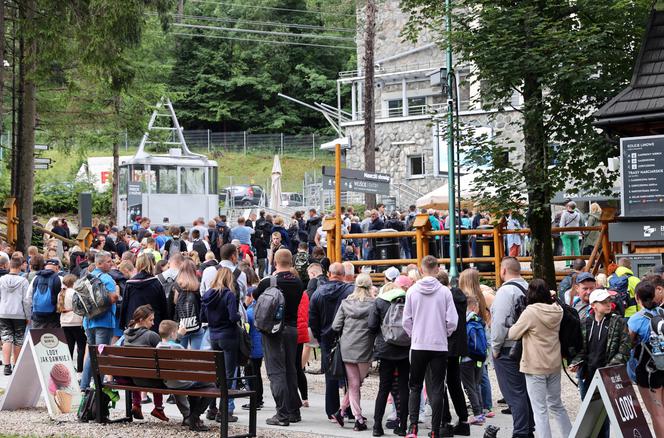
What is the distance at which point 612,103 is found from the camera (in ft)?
53.0

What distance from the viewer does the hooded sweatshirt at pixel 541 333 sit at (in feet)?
33.0

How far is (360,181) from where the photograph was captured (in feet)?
66.4

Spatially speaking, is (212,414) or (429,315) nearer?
(429,315)

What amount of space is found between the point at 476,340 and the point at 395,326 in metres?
1.39

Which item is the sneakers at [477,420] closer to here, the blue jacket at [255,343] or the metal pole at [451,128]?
the blue jacket at [255,343]

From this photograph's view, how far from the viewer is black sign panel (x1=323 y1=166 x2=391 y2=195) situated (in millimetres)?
19891

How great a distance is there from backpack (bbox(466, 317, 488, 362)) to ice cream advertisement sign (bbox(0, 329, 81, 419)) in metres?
4.65

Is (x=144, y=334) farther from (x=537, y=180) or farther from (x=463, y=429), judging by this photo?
(x=537, y=180)

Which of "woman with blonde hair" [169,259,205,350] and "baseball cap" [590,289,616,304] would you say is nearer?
"baseball cap" [590,289,616,304]

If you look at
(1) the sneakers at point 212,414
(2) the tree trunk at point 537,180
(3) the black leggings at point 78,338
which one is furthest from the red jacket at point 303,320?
(2) the tree trunk at point 537,180

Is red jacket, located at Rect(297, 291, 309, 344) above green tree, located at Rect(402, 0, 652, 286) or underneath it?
underneath

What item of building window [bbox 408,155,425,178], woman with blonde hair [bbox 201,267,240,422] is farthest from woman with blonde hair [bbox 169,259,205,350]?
building window [bbox 408,155,425,178]

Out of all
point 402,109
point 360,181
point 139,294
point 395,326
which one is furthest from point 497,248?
point 402,109

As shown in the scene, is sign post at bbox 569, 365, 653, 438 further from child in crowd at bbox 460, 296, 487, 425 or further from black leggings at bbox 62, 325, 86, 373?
black leggings at bbox 62, 325, 86, 373
